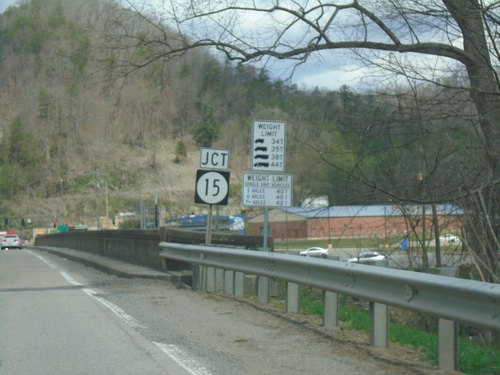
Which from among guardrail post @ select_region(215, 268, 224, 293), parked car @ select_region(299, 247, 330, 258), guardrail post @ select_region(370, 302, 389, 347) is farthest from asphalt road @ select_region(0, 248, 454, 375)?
parked car @ select_region(299, 247, 330, 258)

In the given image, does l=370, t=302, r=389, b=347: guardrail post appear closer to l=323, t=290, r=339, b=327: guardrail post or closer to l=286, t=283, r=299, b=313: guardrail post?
l=323, t=290, r=339, b=327: guardrail post

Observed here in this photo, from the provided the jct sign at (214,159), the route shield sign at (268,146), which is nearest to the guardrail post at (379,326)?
the route shield sign at (268,146)

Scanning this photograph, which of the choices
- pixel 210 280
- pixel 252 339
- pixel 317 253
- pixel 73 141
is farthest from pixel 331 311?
pixel 73 141

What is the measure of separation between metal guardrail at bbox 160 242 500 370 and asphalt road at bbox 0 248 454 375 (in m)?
0.37

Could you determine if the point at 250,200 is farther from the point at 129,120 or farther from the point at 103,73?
the point at 129,120

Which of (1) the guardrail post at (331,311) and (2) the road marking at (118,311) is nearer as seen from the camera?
(1) the guardrail post at (331,311)

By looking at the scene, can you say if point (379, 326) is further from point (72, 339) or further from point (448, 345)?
point (72, 339)

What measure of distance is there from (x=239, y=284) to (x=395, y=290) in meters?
5.76

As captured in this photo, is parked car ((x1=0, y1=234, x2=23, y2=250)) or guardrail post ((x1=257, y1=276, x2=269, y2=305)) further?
parked car ((x1=0, y1=234, x2=23, y2=250))

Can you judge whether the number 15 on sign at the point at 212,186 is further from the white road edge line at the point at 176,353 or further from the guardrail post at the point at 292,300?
the guardrail post at the point at 292,300

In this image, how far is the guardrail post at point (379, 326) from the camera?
26.4 feet

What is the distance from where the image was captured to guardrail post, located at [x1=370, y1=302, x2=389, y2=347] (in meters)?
8.05

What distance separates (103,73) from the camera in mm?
16641

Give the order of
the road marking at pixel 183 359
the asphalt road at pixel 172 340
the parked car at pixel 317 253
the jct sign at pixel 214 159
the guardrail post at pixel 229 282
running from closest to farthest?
the road marking at pixel 183 359 → the asphalt road at pixel 172 340 → the guardrail post at pixel 229 282 → the jct sign at pixel 214 159 → the parked car at pixel 317 253
